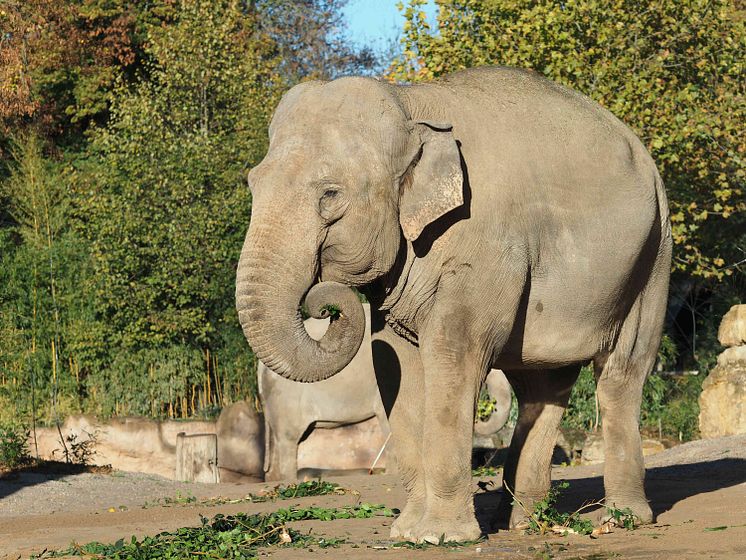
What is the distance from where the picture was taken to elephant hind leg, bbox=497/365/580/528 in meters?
7.42

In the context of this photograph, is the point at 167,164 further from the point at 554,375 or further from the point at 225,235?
the point at 554,375

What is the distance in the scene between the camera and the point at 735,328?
46.8ft

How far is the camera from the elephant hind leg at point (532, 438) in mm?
7422

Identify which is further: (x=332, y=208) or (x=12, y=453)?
(x=12, y=453)

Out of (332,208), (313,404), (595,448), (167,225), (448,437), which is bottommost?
(595,448)

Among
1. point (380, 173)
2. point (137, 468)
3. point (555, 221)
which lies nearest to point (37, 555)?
point (380, 173)

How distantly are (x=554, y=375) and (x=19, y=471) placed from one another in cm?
725

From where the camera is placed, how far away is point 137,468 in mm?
15414

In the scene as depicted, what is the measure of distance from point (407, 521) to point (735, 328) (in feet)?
27.9

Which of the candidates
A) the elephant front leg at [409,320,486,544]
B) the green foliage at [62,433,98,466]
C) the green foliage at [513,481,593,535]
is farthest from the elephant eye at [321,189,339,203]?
the green foliage at [62,433,98,466]

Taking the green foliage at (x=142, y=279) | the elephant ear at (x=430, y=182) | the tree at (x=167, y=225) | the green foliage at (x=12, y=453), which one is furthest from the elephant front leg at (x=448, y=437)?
the tree at (x=167, y=225)

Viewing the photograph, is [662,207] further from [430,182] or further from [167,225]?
[167,225]

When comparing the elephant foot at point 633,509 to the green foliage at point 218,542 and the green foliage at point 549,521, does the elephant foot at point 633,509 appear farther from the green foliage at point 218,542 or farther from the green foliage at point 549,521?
the green foliage at point 218,542

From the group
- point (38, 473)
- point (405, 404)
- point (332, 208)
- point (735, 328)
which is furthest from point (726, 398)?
point (332, 208)
